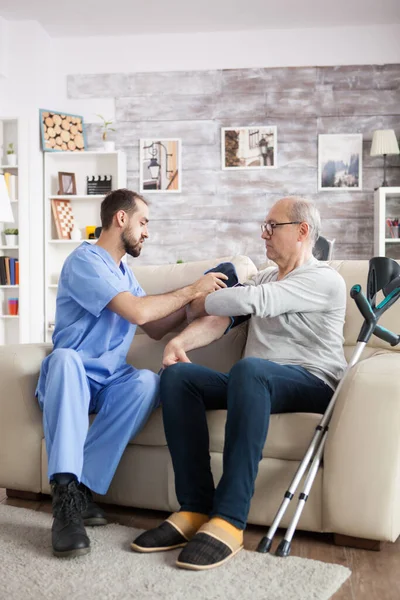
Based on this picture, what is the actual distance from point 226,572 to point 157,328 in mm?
1098

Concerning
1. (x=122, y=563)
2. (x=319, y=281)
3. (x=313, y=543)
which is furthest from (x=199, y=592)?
(x=319, y=281)

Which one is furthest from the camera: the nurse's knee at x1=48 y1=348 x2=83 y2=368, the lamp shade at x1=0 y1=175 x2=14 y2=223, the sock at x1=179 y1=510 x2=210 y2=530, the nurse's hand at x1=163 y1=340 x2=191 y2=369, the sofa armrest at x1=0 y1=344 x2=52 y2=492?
the lamp shade at x1=0 y1=175 x2=14 y2=223

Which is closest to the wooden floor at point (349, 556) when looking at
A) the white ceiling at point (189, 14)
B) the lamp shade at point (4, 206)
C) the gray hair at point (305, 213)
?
the gray hair at point (305, 213)

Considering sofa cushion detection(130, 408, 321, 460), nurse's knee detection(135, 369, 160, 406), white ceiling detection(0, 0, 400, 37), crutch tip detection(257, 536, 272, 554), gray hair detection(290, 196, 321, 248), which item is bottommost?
crutch tip detection(257, 536, 272, 554)

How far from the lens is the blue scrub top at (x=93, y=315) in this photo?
7.97ft

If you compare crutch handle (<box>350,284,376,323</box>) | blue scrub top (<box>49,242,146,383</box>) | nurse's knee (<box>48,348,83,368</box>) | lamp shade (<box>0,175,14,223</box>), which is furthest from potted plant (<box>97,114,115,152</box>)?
crutch handle (<box>350,284,376,323</box>)

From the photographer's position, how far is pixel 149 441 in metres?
2.35

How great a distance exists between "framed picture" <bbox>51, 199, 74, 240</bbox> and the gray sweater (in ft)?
Result: 13.3

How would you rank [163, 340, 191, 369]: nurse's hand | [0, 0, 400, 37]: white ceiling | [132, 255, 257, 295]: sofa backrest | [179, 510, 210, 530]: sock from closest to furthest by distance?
[179, 510, 210, 530]: sock < [163, 340, 191, 369]: nurse's hand < [132, 255, 257, 295]: sofa backrest < [0, 0, 400, 37]: white ceiling

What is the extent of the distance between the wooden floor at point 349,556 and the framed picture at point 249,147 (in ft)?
14.0

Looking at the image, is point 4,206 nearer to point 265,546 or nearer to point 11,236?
point 265,546

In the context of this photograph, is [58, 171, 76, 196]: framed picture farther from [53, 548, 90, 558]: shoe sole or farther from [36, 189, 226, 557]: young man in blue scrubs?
[53, 548, 90, 558]: shoe sole

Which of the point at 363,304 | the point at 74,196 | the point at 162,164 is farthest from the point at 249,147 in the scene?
the point at 363,304

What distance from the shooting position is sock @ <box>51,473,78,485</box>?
2.09 meters
